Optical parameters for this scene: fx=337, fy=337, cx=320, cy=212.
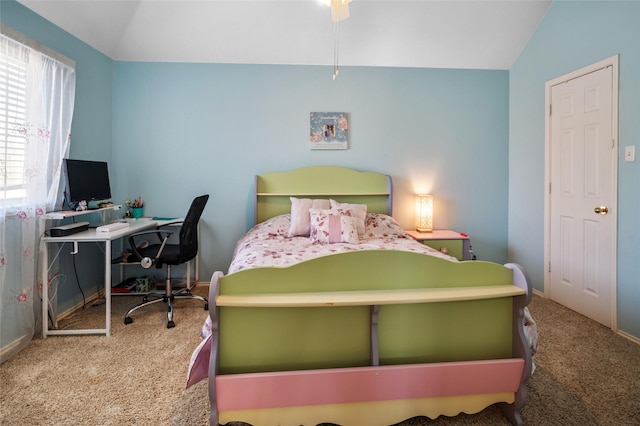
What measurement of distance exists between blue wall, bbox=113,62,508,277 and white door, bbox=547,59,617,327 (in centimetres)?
76

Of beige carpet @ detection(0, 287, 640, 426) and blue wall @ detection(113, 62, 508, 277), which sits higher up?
blue wall @ detection(113, 62, 508, 277)

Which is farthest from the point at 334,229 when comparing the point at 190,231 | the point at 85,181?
the point at 85,181

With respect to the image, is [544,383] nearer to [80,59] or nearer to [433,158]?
[433,158]

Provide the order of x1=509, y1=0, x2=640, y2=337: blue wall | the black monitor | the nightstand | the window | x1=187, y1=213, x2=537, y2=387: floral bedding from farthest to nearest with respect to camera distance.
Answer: the nightstand → the black monitor → x1=509, y1=0, x2=640, y2=337: blue wall → the window → x1=187, y1=213, x2=537, y2=387: floral bedding

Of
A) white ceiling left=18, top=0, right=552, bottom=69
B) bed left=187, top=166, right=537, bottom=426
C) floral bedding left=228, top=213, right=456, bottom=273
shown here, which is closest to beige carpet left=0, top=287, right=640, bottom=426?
bed left=187, top=166, right=537, bottom=426

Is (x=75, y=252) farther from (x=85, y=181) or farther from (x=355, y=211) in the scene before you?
(x=355, y=211)

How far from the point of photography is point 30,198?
233 centimetres

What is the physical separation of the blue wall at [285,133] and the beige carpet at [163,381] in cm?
140

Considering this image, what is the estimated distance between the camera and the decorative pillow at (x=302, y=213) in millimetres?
3082

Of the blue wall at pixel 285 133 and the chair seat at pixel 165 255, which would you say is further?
the blue wall at pixel 285 133

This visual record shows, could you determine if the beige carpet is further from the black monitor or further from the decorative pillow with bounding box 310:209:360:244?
the decorative pillow with bounding box 310:209:360:244

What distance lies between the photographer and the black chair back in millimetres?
2758

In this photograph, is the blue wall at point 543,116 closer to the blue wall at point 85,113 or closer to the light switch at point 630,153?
the light switch at point 630,153

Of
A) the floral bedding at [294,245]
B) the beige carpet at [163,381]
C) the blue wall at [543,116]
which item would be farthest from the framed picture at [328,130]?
the beige carpet at [163,381]
